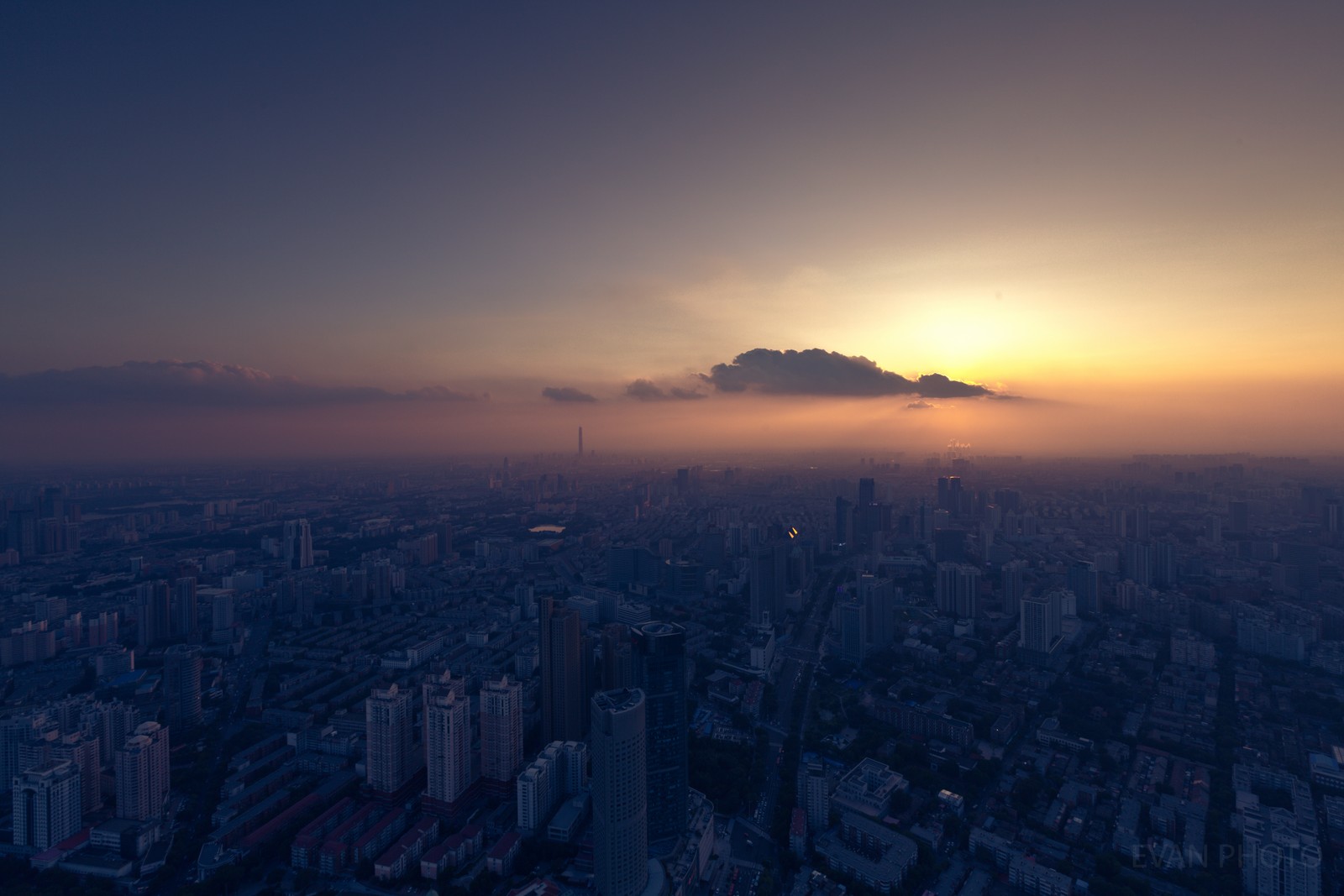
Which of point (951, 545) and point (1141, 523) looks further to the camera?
point (1141, 523)

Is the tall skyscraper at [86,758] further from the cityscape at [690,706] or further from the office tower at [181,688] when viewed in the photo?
the office tower at [181,688]

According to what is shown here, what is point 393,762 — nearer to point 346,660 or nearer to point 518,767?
point 518,767

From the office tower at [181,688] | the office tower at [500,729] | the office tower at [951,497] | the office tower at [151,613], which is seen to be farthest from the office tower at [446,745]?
the office tower at [951,497]

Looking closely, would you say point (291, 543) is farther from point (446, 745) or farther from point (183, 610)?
point (446, 745)

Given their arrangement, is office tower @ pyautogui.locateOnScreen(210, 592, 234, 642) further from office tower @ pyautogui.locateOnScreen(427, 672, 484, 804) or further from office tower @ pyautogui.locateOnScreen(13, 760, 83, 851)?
office tower @ pyautogui.locateOnScreen(427, 672, 484, 804)

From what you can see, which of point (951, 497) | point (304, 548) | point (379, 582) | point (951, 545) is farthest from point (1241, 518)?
point (304, 548)

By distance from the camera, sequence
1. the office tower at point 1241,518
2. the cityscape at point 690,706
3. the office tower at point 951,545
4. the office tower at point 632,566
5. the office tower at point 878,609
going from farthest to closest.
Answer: the office tower at point 1241,518 → the office tower at point 951,545 → the office tower at point 632,566 → the office tower at point 878,609 → the cityscape at point 690,706

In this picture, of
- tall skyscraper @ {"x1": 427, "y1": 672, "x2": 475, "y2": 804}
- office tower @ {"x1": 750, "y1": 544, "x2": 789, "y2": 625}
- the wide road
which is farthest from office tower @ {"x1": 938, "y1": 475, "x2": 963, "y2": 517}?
tall skyscraper @ {"x1": 427, "y1": 672, "x2": 475, "y2": 804}
